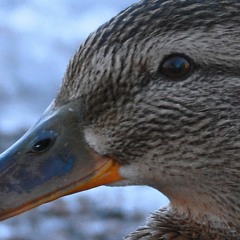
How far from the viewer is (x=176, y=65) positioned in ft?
9.80

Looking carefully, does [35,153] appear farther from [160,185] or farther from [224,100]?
[224,100]

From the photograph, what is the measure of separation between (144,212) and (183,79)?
3543 millimetres

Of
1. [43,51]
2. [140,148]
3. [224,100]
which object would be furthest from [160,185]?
[43,51]

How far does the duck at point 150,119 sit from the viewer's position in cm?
301

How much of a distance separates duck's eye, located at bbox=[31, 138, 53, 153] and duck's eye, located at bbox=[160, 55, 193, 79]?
1.36ft

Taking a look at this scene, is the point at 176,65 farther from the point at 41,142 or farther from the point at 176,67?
the point at 41,142

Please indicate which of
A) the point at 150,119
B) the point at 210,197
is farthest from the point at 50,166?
the point at 210,197

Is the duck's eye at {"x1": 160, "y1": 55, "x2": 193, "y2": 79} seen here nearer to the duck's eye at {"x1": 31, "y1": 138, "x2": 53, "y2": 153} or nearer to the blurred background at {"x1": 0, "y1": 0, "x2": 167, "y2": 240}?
the duck's eye at {"x1": 31, "y1": 138, "x2": 53, "y2": 153}

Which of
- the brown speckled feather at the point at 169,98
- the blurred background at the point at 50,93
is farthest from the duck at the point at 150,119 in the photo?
the blurred background at the point at 50,93

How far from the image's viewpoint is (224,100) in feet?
9.92

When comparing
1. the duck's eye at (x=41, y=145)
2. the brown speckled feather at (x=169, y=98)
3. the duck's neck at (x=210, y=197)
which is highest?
the brown speckled feather at (x=169, y=98)

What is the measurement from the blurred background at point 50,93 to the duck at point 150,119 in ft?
7.40

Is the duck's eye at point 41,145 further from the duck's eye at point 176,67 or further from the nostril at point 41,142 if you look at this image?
the duck's eye at point 176,67

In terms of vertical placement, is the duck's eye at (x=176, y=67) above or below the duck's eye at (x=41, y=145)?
above
